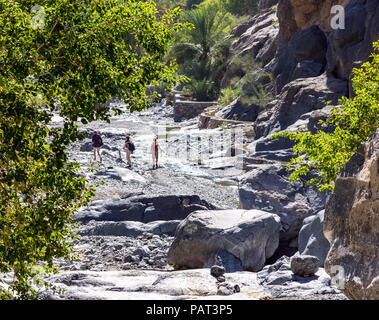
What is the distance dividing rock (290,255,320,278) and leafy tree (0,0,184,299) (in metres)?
2.84

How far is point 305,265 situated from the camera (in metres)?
6.13

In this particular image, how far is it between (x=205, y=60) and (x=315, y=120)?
87.3 ft

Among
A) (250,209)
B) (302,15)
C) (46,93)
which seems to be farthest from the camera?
(302,15)

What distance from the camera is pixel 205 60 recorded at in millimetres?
42344

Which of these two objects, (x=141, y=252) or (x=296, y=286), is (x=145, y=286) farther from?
(x=141, y=252)

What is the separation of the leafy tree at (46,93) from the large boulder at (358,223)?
7.94 ft

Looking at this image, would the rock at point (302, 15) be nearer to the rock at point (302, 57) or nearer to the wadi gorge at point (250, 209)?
the wadi gorge at point (250, 209)

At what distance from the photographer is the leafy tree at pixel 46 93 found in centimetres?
422

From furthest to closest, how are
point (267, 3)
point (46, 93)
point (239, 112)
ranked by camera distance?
point (267, 3), point (239, 112), point (46, 93)

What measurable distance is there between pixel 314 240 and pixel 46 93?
6.28 m

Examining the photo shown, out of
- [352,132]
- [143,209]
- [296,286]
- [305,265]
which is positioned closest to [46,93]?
[296,286]

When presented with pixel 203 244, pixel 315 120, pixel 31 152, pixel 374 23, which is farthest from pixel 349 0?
pixel 31 152

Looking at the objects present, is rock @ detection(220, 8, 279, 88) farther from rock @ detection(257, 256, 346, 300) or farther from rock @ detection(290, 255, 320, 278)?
rock @ detection(290, 255, 320, 278)
